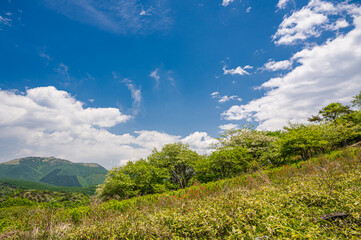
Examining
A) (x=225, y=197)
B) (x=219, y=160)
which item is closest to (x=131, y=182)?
(x=219, y=160)

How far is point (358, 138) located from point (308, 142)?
46.2 feet

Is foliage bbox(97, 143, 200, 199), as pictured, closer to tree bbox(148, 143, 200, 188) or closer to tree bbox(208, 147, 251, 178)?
tree bbox(148, 143, 200, 188)

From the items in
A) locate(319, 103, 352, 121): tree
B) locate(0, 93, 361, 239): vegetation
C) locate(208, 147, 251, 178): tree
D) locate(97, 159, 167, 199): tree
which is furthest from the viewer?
locate(319, 103, 352, 121): tree

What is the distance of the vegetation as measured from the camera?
139 inches

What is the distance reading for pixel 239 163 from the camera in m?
16.4

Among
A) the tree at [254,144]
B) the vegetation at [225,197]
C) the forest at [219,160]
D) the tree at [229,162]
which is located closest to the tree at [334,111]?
the vegetation at [225,197]

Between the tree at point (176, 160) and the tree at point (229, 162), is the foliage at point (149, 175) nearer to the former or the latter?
the tree at point (176, 160)

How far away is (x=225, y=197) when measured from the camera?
515 centimetres

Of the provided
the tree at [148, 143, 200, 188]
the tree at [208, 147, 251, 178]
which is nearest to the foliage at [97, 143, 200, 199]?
the tree at [148, 143, 200, 188]

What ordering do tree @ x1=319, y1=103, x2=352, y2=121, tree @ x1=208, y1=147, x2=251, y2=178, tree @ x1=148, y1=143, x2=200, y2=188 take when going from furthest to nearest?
tree @ x1=319, y1=103, x2=352, y2=121, tree @ x1=148, y1=143, x2=200, y2=188, tree @ x1=208, y1=147, x2=251, y2=178

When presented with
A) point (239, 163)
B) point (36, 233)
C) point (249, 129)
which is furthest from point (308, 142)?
point (36, 233)

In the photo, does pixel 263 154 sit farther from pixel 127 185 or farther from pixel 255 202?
pixel 255 202

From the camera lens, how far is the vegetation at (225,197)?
353 centimetres

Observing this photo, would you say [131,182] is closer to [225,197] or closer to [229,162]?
[229,162]
